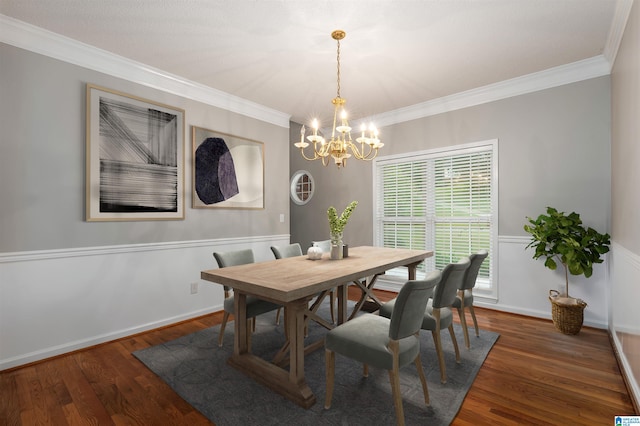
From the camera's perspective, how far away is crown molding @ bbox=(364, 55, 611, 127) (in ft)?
10.5

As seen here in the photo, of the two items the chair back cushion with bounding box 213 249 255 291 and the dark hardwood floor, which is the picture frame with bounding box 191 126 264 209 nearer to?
the chair back cushion with bounding box 213 249 255 291

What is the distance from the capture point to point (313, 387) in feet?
7.12

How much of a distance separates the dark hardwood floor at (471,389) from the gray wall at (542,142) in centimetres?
142

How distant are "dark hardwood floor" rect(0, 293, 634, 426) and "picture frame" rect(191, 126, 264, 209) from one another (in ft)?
5.70

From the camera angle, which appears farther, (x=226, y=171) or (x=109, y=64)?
(x=226, y=171)

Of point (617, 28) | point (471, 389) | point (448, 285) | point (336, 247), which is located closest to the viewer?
point (471, 389)

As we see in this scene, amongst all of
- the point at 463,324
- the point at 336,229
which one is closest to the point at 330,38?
the point at 336,229

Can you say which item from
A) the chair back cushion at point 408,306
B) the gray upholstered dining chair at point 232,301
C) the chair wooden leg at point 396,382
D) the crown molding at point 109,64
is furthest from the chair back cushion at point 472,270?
the crown molding at point 109,64

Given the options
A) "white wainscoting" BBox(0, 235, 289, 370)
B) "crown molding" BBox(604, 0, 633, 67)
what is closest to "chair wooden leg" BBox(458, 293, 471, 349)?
"crown molding" BBox(604, 0, 633, 67)

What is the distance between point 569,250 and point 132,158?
4.34m

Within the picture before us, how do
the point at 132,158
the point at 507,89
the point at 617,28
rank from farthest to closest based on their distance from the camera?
the point at 507,89, the point at 132,158, the point at 617,28

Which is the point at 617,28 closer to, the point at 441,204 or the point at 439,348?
the point at 441,204

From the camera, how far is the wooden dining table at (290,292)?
6.29 ft

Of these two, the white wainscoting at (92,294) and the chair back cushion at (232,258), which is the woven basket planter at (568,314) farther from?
the white wainscoting at (92,294)
